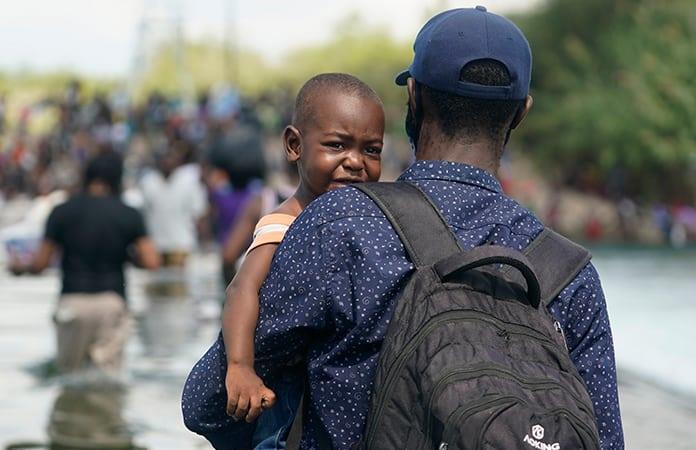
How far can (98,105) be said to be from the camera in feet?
140

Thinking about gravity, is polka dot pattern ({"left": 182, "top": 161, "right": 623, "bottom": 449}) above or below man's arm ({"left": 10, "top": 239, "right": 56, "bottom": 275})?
above

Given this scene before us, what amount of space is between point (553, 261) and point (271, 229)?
2.40 ft

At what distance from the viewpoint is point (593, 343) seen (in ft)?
10.0

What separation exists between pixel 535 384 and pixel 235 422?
0.88m

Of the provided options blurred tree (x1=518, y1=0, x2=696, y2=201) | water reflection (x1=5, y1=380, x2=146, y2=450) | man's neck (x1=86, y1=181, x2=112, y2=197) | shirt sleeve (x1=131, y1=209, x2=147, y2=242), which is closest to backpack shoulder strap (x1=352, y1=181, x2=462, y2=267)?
water reflection (x1=5, y1=380, x2=146, y2=450)

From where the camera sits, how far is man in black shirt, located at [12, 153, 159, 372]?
31.8 feet

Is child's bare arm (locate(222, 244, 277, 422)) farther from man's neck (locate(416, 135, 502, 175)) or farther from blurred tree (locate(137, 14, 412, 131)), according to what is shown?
blurred tree (locate(137, 14, 412, 131))

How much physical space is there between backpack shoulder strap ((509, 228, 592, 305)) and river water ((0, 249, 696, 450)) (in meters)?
5.63

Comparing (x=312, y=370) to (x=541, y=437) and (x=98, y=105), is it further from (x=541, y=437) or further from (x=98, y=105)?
(x=98, y=105)

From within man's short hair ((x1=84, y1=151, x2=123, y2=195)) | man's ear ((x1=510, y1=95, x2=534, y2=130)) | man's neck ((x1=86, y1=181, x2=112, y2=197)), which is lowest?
man's neck ((x1=86, y1=181, x2=112, y2=197))

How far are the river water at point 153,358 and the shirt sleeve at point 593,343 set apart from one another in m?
5.57

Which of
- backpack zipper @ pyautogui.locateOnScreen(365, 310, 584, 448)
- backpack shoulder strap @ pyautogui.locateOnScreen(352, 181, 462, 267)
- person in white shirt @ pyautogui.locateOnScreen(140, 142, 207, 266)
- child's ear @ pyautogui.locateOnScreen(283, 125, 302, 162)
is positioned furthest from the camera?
person in white shirt @ pyautogui.locateOnScreen(140, 142, 207, 266)

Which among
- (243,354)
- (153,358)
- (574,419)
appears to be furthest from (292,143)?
(153,358)

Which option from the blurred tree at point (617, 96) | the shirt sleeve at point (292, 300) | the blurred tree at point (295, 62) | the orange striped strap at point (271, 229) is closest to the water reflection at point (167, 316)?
the orange striped strap at point (271, 229)
